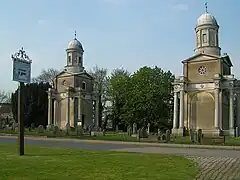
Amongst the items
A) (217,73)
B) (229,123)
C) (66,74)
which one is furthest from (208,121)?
(66,74)

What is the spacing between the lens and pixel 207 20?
A: 6359 centimetres

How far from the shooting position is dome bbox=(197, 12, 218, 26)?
63.3 metres

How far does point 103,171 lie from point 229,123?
50.8m

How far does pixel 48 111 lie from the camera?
2916 inches

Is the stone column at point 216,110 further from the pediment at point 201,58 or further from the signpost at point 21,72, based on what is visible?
the signpost at point 21,72

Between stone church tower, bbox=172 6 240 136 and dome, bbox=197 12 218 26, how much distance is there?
7.61ft

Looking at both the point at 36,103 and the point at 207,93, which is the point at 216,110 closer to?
the point at 207,93

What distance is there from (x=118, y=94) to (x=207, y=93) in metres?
25.1

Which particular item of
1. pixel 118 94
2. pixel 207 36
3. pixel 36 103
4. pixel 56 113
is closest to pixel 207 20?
pixel 207 36

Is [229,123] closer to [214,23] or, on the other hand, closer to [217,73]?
[217,73]

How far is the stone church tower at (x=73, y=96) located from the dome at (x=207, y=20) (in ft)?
85.2

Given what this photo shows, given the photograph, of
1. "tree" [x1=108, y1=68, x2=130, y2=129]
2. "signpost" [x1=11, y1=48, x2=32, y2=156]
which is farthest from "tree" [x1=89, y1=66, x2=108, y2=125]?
"signpost" [x1=11, y1=48, x2=32, y2=156]

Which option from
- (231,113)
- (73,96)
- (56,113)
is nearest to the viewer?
(231,113)

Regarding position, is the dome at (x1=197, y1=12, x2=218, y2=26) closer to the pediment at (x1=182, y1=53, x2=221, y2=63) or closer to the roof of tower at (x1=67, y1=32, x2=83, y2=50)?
the pediment at (x1=182, y1=53, x2=221, y2=63)
